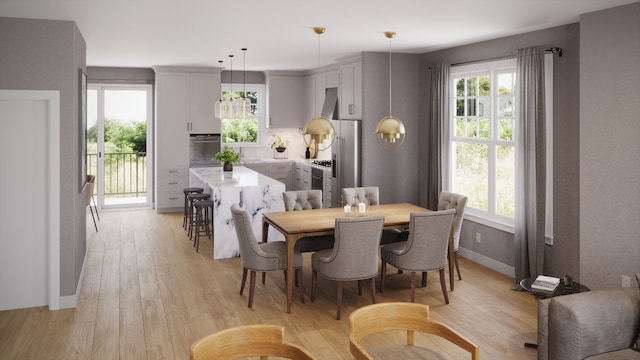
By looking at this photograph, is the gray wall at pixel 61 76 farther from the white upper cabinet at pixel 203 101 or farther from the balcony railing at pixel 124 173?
the balcony railing at pixel 124 173

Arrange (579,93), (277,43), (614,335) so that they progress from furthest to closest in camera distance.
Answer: (277,43) → (579,93) → (614,335)

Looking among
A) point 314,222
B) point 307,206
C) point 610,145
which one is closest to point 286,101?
point 307,206

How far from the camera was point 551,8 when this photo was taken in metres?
4.50

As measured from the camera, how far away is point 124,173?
10.3m

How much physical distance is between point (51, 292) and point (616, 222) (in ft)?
16.0

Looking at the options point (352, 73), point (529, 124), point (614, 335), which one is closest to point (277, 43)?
point (352, 73)

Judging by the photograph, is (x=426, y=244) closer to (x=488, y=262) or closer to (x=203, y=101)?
(x=488, y=262)

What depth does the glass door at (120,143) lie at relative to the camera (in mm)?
9984

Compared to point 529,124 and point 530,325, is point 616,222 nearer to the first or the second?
point 530,325

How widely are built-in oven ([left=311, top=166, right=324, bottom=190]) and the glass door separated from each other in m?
3.13

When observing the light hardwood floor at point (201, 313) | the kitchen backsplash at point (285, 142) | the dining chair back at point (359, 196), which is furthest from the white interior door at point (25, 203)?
the kitchen backsplash at point (285, 142)

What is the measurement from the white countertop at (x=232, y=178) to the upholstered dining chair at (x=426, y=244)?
2.52 meters

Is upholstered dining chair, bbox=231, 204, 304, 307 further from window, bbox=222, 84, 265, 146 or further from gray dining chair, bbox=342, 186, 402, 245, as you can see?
window, bbox=222, 84, 265, 146

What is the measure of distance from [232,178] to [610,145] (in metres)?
4.76
